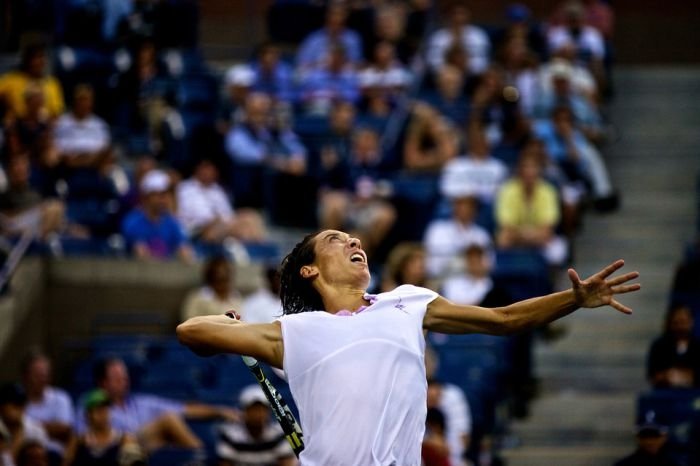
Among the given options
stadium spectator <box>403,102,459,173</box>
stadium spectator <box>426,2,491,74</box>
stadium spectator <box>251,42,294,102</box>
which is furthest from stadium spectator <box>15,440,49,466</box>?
stadium spectator <box>426,2,491,74</box>

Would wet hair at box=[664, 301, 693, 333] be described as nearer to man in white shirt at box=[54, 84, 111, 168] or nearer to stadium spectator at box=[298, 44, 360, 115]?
stadium spectator at box=[298, 44, 360, 115]

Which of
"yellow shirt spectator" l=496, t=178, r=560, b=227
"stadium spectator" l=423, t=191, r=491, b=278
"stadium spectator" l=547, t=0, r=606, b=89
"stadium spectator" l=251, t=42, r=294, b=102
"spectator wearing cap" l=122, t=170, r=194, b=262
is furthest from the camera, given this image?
"stadium spectator" l=547, t=0, r=606, b=89

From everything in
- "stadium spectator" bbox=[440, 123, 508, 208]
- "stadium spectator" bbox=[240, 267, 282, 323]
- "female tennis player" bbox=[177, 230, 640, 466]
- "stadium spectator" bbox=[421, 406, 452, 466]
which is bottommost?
"stadium spectator" bbox=[240, 267, 282, 323]

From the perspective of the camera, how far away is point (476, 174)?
1387cm

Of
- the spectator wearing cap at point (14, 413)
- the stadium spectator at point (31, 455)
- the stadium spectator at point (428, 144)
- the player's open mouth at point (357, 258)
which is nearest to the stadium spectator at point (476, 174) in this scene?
the stadium spectator at point (428, 144)

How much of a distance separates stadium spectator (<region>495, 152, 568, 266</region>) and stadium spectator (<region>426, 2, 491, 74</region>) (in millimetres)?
2590

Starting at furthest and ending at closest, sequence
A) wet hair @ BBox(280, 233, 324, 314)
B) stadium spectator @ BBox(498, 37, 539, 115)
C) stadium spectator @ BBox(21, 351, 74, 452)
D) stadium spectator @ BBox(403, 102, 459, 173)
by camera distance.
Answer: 1. stadium spectator @ BBox(498, 37, 539, 115)
2. stadium spectator @ BBox(403, 102, 459, 173)
3. stadium spectator @ BBox(21, 351, 74, 452)
4. wet hair @ BBox(280, 233, 324, 314)

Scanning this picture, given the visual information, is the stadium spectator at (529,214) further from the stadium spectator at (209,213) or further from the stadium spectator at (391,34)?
the stadium spectator at (391,34)

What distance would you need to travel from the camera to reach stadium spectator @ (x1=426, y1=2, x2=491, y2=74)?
15969 millimetres

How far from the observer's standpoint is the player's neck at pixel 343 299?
609 cm

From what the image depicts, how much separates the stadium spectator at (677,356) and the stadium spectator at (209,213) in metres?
3.97

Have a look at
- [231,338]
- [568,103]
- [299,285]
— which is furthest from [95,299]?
[231,338]

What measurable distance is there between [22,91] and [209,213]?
2209mm

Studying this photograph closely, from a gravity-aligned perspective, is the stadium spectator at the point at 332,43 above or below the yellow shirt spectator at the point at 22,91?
above
